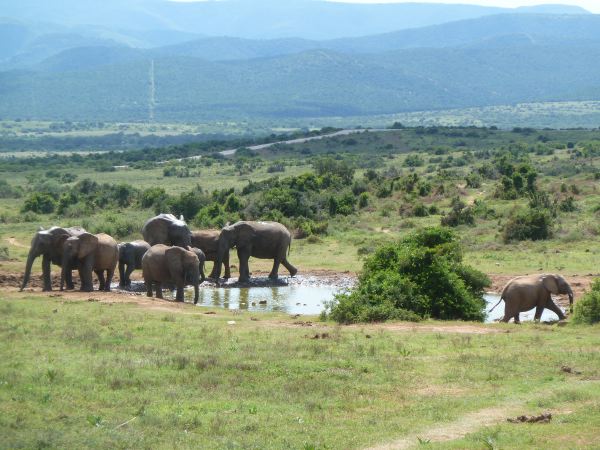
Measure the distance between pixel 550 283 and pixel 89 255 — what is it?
10811 mm

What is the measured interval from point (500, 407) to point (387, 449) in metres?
2.39

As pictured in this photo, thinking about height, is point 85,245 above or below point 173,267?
above

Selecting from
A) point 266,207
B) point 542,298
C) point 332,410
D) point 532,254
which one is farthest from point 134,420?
point 266,207

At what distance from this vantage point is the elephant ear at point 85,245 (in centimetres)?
2745

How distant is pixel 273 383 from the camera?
16.4 meters

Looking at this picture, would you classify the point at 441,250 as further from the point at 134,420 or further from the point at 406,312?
the point at 134,420

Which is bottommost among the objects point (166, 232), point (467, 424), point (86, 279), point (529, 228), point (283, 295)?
point (283, 295)

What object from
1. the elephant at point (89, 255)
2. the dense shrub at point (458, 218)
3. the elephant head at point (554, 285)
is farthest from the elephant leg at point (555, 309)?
the dense shrub at point (458, 218)

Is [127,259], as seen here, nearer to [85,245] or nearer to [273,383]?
[85,245]

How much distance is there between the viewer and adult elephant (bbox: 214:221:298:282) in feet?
109

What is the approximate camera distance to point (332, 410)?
15008mm

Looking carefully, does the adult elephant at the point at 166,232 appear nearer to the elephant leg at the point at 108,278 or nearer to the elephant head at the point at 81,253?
the elephant leg at the point at 108,278

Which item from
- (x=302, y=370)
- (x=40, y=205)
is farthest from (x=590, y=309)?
(x=40, y=205)

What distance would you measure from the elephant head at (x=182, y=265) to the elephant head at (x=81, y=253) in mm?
1974
